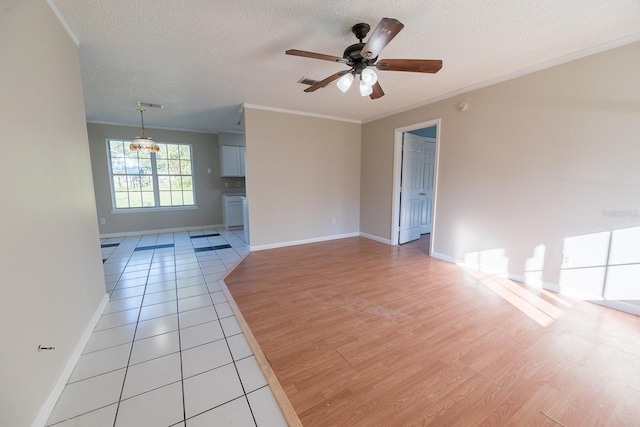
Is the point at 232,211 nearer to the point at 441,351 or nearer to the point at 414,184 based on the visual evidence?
the point at 414,184

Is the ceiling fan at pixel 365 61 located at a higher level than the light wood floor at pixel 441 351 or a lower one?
higher

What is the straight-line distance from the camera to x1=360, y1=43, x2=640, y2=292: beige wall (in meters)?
2.27

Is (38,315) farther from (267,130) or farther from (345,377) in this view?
(267,130)

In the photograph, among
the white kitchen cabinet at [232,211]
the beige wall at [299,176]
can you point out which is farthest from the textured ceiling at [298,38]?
the white kitchen cabinet at [232,211]

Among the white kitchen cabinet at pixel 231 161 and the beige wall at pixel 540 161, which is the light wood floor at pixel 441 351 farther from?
the white kitchen cabinet at pixel 231 161

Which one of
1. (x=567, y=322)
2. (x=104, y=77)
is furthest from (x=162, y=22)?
(x=567, y=322)

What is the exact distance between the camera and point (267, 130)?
4297mm

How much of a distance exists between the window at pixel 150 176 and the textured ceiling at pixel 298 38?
98.5 inches

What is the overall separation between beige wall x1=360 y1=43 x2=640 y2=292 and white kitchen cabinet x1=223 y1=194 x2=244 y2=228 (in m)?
4.67

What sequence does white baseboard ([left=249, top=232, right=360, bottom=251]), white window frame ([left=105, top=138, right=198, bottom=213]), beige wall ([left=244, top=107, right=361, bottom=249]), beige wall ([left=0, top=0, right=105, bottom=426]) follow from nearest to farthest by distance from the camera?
beige wall ([left=0, top=0, right=105, bottom=426]) → beige wall ([left=244, top=107, right=361, bottom=249]) → white baseboard ([left=249, top=232, right=360, bottom=251]) → white window frame ([left=105, top=138, right=198, bottom=213])

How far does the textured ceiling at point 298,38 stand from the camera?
180cm

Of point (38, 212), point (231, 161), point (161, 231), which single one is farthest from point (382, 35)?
point (161, 231)

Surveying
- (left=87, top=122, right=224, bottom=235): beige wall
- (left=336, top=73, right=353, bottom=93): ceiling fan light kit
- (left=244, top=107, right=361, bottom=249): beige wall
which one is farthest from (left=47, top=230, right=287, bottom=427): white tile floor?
(left=87, top=122, right=224, bottom=235): beige wall

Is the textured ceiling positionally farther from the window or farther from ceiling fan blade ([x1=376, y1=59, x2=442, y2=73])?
the window
